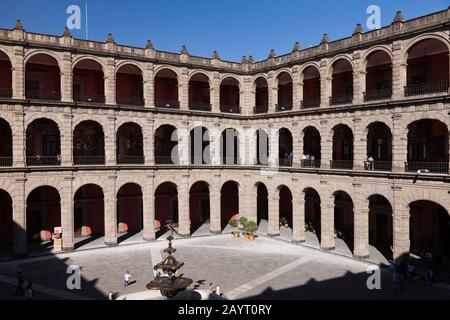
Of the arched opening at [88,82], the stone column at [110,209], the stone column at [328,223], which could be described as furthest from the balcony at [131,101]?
the stone column at [328,223]

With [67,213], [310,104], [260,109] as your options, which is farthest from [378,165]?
[67,213]

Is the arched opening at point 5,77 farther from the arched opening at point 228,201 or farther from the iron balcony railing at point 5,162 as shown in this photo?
the arched opening at point 228,201

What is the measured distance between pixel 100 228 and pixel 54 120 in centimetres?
1155

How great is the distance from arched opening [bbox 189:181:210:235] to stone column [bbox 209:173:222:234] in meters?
4.00

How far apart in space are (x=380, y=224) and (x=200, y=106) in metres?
19.0

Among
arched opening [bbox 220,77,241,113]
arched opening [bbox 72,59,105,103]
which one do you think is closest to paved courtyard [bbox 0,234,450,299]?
arched opening [bbox 72,59,105,103]

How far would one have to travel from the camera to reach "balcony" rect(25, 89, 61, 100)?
31297mm

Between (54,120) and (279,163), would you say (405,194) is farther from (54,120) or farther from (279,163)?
(54,120)

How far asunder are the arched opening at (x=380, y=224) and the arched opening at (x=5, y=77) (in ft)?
97.5

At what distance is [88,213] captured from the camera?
3609 centimetres

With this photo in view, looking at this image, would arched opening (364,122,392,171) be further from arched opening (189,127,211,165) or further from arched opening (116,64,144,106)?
arched opening (116,64,144,106)

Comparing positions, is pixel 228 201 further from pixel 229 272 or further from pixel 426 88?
pixel 426 88

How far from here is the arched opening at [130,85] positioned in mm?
35281
